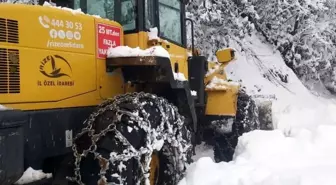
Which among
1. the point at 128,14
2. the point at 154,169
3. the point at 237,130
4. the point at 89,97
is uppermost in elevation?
the point at 128,14

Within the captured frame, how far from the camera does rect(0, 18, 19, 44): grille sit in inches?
131

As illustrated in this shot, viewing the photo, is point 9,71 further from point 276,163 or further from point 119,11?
point 276,163

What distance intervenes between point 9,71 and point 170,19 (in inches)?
94.2

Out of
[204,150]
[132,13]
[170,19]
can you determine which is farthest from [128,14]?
[204,150]

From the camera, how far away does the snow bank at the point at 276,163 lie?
12.5 feet

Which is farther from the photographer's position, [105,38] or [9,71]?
[105,38]

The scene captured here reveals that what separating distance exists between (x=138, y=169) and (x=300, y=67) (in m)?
11.7

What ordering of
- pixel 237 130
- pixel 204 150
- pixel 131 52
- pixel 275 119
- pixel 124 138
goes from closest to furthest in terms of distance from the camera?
pixel 124 138 → pixel 131 52 → pixel 237 130 → pixel 204 150 → pixel 275 119

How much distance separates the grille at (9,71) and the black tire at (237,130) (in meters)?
4.02

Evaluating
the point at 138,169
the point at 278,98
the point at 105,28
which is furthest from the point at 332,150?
the point at 278,98

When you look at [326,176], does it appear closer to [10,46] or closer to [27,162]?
[27,162]

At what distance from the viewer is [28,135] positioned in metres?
3.44

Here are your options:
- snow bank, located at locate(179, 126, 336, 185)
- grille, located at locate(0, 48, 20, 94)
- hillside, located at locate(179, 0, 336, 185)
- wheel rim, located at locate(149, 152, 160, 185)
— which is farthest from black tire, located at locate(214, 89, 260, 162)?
grille, located at locate(0, 48, 20, 94)

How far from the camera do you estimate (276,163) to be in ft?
14.6
